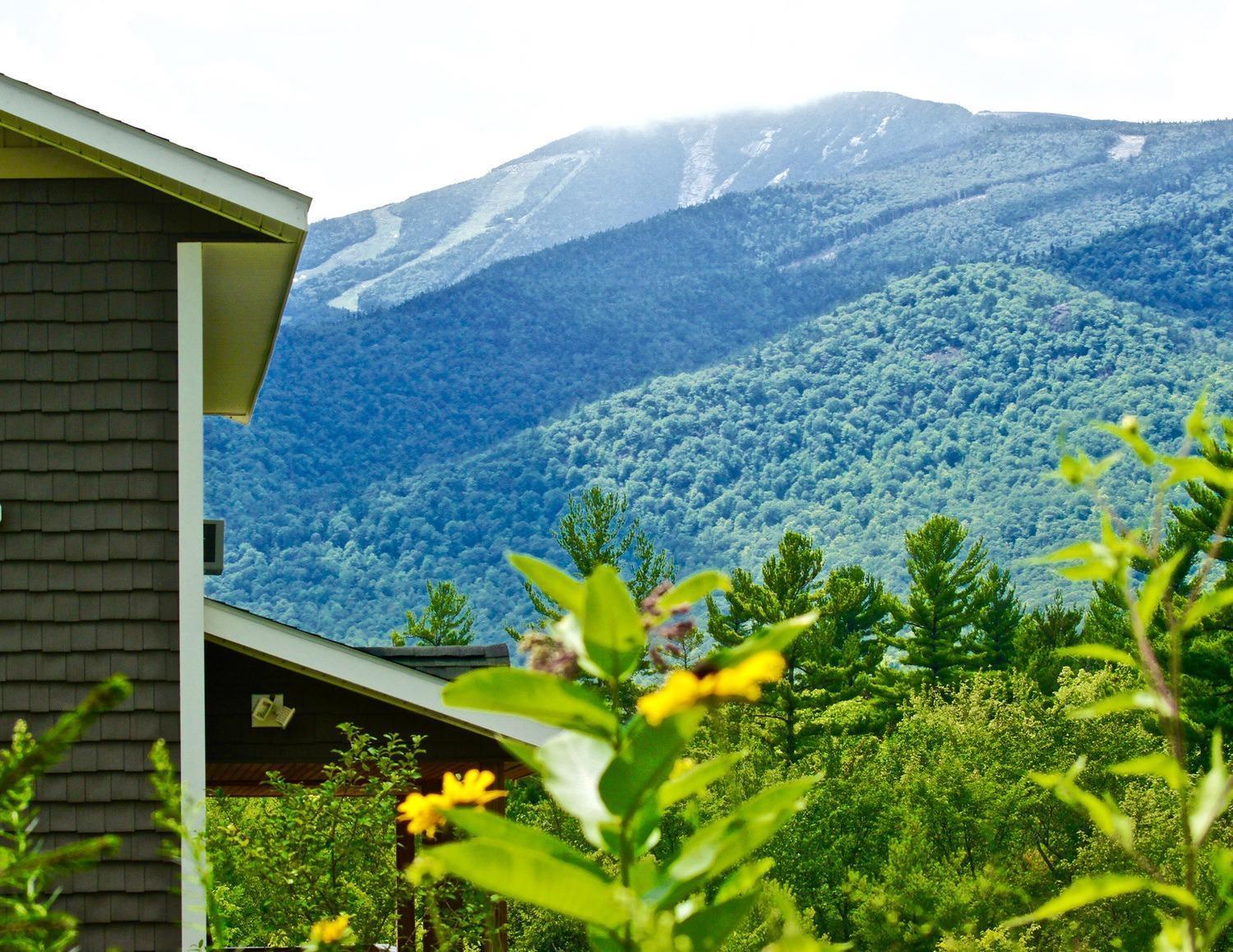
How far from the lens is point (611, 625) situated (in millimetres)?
1450

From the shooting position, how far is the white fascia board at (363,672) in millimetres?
6695

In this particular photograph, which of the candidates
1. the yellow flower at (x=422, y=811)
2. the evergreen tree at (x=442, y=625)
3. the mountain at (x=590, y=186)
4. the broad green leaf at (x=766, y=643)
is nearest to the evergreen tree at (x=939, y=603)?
the evergreen tree at (x=442, y=625)

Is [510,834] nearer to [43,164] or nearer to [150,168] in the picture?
[150,168]

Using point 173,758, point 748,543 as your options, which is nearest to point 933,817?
point 173,758

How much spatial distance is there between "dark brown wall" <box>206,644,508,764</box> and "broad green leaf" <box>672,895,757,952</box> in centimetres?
567

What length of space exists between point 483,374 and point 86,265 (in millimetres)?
90519

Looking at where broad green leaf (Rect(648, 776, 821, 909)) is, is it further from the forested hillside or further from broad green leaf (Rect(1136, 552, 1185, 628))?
the forested hillside

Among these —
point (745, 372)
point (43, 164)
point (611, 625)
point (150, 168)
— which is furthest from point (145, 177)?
point (745, 372)

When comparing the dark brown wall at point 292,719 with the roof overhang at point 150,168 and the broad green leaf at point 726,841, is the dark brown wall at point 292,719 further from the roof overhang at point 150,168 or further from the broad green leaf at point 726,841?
the broad green leaf at point 726,841

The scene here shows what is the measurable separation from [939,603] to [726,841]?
129ft

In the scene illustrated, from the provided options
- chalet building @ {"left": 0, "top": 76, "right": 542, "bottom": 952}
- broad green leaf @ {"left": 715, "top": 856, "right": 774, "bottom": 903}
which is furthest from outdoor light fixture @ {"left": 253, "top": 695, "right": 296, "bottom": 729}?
broad green leaf @ {"left": 715, "top": 856, "right": 774, "bottom": 903}

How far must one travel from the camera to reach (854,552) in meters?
72.7

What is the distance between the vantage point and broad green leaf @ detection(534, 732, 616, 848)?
144 centimetres

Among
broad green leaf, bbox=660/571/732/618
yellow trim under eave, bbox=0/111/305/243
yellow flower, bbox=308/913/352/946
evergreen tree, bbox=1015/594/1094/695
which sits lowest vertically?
yellow flower, bbox=308/913/352/946
